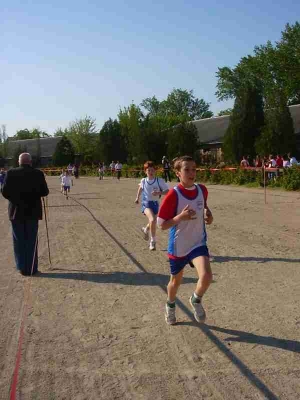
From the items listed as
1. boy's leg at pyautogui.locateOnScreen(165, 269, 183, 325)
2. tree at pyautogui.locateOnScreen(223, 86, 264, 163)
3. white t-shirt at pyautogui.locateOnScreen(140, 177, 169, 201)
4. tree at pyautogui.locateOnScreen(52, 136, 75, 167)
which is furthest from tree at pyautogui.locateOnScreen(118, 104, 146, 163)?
boy's leg at pyautogui.locateOnScreen(165, 269, 183, 325)

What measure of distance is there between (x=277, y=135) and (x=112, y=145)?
99.6 feet

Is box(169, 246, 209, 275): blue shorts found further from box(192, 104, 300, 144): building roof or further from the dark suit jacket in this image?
box(192, 104, 300, 144): building roof

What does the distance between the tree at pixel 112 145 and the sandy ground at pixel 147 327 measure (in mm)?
51606

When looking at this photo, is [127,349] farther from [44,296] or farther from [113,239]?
[113,239]

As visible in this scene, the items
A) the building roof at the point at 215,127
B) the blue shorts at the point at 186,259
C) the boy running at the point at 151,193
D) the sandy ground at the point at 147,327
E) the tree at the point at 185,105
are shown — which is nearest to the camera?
the sandy ground at the point at 147,327

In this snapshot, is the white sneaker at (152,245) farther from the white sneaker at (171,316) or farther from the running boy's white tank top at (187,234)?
the running boy's white tank top at (187,234)

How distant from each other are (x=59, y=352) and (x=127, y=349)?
2.08ft

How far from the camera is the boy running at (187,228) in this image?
16.8 feet

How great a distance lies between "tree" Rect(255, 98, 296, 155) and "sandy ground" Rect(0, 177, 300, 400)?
24.5 meters

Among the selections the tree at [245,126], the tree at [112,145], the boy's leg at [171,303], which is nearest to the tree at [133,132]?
the tree at [112,145]

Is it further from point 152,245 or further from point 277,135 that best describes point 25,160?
point 277,135

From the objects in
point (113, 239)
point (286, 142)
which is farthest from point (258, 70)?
point (113, 239)

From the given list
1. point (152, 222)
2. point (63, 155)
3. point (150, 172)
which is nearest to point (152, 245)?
point (152, 222)

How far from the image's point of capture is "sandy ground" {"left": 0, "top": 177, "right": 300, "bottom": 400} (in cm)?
404
